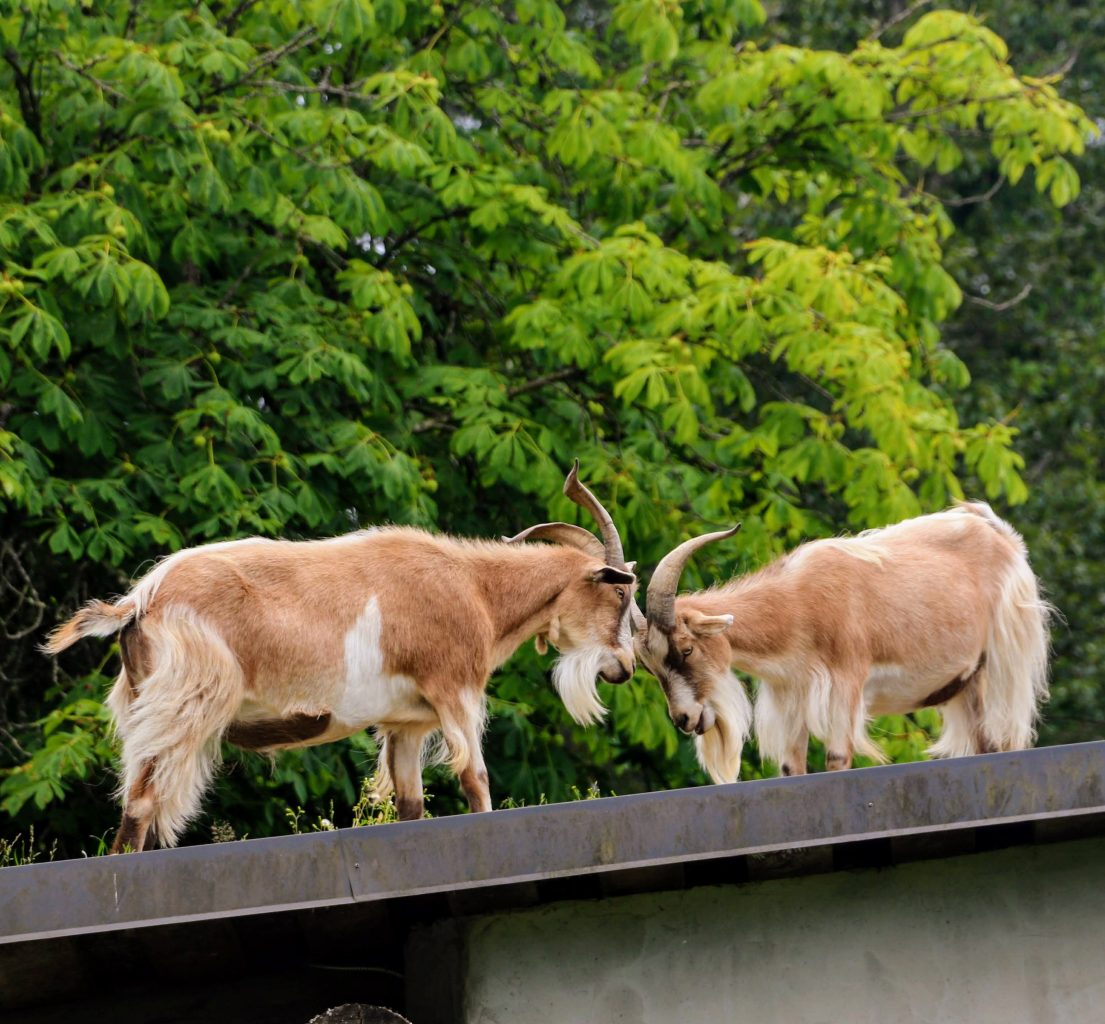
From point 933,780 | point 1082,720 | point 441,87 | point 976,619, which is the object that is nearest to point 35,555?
point 441,87

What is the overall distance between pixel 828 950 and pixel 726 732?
156 cm

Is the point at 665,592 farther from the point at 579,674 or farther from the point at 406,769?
the point at 406,769

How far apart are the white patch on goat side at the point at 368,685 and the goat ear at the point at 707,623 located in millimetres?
1100

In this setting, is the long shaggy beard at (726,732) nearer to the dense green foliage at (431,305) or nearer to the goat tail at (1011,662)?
the goat tail at (1011,662)

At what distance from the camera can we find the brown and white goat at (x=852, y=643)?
250 inches

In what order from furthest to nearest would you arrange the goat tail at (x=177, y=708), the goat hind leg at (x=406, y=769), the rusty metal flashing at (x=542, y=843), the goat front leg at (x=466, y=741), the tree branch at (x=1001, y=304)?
the tree branch at (x=1001, y=304) → the goat hind leg at (x=406, y=769) → the goat front leg at (x=466, y=741) → the goat tail at (x=177, y=708) → the rusty metal flashing at (x=542, y=843)

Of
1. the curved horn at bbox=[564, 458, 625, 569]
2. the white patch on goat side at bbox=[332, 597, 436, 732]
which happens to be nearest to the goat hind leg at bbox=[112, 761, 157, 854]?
the white patch on goat side at bbox=[332, 597, 436, 732]

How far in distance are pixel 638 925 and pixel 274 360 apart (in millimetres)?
5390

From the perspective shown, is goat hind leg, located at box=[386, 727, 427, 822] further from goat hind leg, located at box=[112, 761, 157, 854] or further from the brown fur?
goat hind leg, located at box=[112, 761, 157, 854]

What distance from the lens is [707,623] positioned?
632cm

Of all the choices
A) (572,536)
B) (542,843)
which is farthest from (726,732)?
(542,843)

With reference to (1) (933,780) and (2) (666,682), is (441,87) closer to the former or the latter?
(2) (666,682)

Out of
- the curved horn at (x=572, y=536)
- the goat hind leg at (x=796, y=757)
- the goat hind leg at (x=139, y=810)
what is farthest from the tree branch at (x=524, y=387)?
the goat hind leg at (x=139, y=810)

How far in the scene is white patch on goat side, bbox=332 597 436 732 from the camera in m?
5.63
